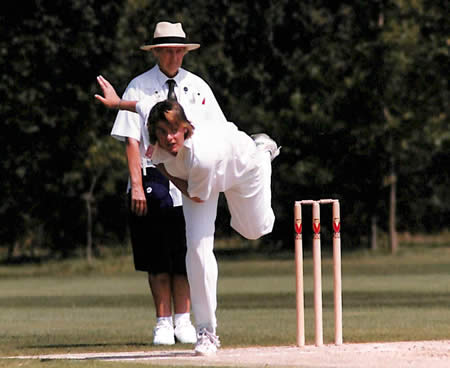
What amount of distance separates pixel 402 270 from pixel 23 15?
54.4 ft

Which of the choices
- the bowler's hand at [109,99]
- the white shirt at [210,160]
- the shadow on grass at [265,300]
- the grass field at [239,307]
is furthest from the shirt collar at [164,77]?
the shadow on grass at [265,300]

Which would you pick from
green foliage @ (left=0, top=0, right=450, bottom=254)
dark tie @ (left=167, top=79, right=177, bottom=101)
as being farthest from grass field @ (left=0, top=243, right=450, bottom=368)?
green foliage @ (left=0, top=0, right=450, bottom=254)

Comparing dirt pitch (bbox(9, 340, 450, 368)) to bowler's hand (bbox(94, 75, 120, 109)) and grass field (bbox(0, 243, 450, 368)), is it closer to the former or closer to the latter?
grass field (bbox(0, 243, 450, 368))

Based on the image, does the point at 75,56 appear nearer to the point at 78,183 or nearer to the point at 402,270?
the point at 78,183

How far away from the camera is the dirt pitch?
815 centimetres

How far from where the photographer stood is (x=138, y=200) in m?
10.3

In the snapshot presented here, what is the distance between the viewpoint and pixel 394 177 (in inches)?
1486

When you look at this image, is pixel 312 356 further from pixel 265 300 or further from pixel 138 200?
pixel 265 300

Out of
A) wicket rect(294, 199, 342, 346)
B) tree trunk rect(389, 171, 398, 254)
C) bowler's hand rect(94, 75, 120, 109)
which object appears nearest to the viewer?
wicket rect(294, 199, 342, 346)

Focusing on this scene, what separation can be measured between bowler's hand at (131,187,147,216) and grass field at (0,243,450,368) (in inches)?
42.7

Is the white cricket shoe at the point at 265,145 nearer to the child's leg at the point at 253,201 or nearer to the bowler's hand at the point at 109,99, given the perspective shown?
the child's leg at the point at 253,201

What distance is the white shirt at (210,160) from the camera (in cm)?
861

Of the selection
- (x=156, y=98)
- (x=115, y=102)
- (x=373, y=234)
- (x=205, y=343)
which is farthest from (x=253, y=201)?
(x=373, y=234)

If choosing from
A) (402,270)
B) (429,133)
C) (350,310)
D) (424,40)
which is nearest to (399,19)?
(424,40)
